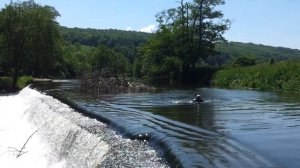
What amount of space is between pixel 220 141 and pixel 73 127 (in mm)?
5928

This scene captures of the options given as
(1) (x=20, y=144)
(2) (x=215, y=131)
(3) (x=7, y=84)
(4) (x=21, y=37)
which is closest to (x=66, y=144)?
(1) (x=20, y=144)

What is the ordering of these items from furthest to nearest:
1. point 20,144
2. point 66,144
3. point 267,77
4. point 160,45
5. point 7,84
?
1. point 160,45
2. point 7,84
3. point 267,77
4. point 20,144
5. point 66,144

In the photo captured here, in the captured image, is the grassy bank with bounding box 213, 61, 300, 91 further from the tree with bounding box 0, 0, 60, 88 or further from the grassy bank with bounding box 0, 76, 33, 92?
the grassy bank with bounding box 0, 76, 33, 92

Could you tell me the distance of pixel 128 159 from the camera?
10828mm

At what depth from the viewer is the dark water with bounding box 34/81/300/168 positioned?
10.5m

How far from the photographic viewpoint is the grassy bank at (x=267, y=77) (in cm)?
3891

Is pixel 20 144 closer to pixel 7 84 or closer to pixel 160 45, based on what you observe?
pixel 7 84

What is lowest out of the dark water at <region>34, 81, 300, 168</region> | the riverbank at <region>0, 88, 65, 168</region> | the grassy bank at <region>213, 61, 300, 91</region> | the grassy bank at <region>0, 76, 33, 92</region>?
the riverbank at <region>0, 88, 65, 168</region>

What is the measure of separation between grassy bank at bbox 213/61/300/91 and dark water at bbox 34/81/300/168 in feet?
54.4

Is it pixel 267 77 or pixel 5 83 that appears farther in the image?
pixel 5 83

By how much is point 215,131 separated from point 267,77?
29.7 m

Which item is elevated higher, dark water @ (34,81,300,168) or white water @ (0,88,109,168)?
dark water @ (34,81,300,168)

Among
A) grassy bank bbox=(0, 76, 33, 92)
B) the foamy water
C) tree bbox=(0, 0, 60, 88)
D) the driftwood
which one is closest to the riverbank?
the foamy water

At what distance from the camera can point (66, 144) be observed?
1538 centimetres
